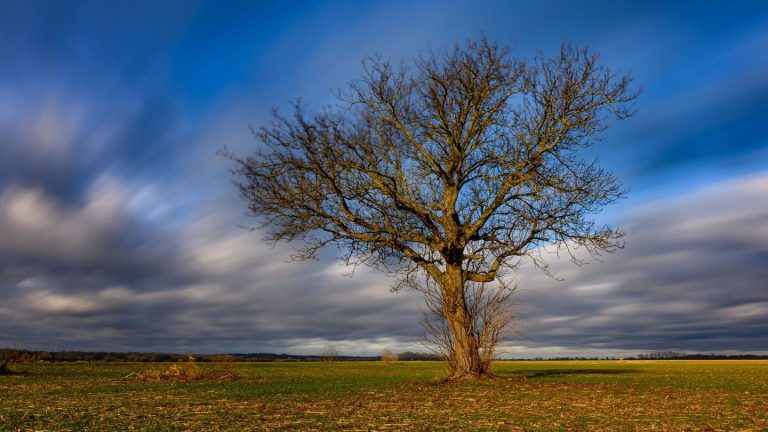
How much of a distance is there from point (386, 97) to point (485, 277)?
7971mm

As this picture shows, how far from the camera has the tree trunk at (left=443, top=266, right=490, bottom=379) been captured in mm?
18859

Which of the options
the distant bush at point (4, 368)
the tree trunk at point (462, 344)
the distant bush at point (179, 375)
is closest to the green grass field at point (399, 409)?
the tree trunk at point (462, 344)

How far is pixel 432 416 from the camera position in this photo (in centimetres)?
970

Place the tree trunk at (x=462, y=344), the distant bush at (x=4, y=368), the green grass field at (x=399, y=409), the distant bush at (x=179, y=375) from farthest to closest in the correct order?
1. the distant bush at (x=4, y=368)
2. the distant bush at (x=179, y=375)
3. the tree trunk at (x=462, y=344)
4. the green grass field at (x=399, y=409)

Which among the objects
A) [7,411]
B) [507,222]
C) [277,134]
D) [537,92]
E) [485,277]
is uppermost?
[537,92]

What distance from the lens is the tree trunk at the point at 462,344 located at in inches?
742

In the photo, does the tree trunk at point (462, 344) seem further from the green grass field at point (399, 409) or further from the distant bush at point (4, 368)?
the distant bush at point (4, 368)

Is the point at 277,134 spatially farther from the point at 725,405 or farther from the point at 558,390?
the point at 725,405

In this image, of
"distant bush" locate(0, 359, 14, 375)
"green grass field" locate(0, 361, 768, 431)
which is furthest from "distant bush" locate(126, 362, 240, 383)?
"distant bush" locate(0, 359, 14, 375)

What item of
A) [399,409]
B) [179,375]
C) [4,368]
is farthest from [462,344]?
[4,368]

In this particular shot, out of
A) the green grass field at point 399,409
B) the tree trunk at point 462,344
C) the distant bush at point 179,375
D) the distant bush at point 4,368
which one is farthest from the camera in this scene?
the distant bush at point 4,368

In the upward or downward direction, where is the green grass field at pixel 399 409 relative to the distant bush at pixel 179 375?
downward

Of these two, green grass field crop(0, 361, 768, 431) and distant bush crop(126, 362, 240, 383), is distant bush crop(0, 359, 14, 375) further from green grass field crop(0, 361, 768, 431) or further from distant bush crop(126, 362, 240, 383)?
green grass field crop(0, 361, 768, 431)

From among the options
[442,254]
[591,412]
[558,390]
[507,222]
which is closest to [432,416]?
[591,412]
